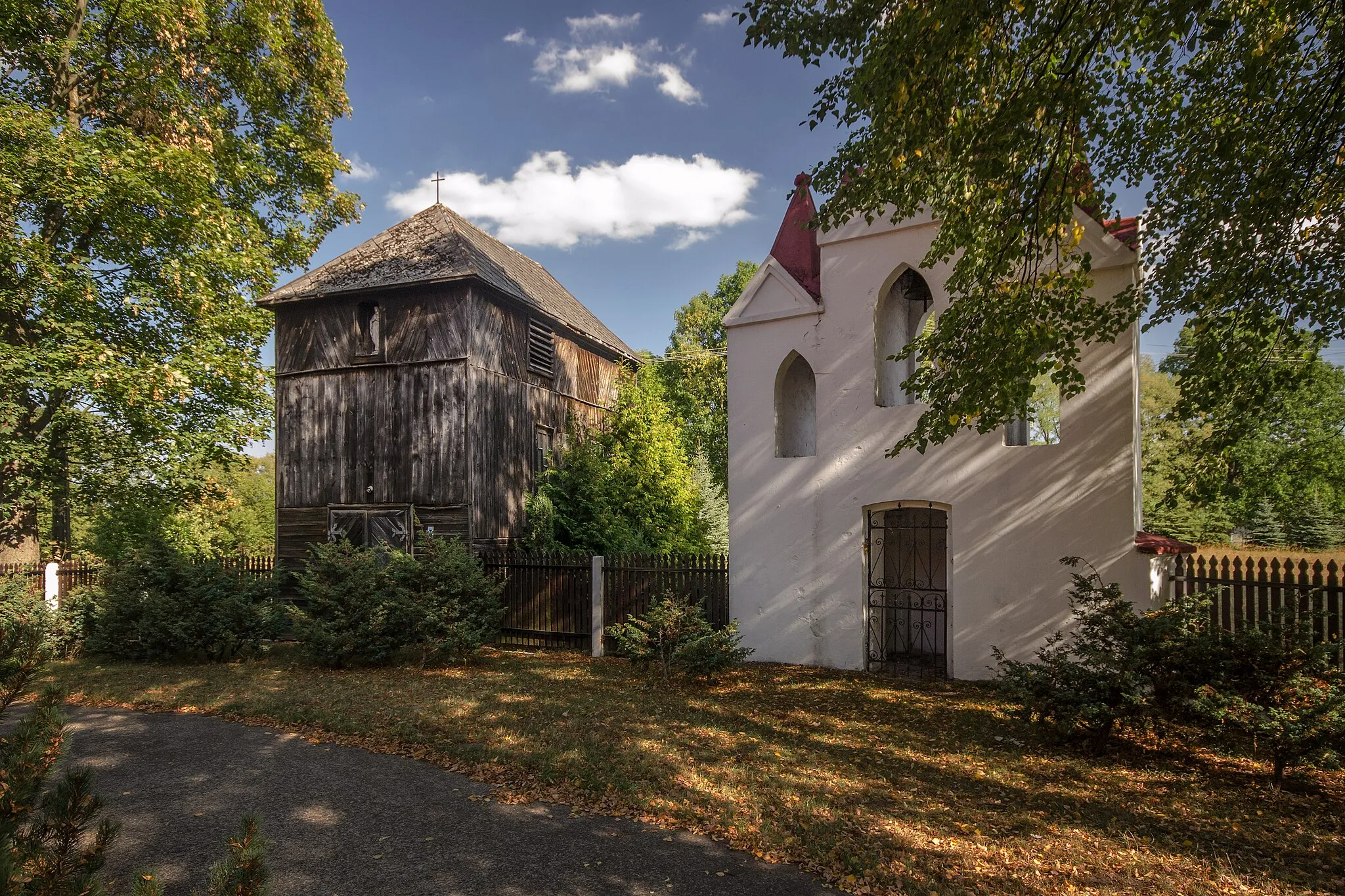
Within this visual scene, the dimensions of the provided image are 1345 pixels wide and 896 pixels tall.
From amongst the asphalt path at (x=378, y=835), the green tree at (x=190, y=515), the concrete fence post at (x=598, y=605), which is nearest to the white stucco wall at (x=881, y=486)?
the concrete fence post at (x=598, y=605)

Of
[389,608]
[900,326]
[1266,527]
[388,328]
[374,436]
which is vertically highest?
[388,328]

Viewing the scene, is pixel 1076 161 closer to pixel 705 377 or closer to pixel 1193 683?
pixel 1193 683

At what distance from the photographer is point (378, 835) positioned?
18.1 ft

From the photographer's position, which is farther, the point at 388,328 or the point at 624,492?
the point at 624,492

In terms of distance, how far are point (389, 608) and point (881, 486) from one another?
8400mm

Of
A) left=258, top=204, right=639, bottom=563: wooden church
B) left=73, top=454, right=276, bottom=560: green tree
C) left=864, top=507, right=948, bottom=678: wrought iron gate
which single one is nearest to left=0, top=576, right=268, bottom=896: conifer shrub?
left=864, top=507, right=948, bottom=678: wrought iron gate

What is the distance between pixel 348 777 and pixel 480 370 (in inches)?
438

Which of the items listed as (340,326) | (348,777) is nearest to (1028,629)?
(348,777)

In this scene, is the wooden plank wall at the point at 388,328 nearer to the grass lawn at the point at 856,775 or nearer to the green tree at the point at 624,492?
the green tree at the point at 624,492

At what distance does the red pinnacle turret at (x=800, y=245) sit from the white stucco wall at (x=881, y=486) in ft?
1.99

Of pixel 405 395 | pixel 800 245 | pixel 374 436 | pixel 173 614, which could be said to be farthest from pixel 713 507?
pixel 173 614

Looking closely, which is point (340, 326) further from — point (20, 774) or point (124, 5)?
point (20, 774)

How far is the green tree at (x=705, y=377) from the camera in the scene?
32156 mm

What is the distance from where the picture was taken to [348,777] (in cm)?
681
